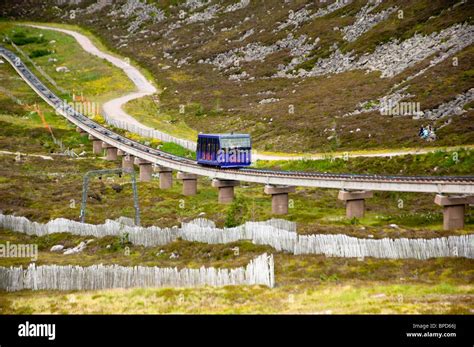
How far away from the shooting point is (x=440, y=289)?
42.4m

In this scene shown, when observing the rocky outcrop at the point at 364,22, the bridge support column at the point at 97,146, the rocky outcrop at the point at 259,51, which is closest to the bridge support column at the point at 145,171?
the bridge support column at the point at 97,146

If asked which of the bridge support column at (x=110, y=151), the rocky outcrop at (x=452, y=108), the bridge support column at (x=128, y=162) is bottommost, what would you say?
the bridge support column at (x=128, y=162)

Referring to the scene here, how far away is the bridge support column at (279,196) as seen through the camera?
7243cm

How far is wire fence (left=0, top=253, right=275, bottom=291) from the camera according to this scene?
45906mm

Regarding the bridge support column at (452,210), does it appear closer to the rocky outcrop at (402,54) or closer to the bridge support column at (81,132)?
the rocky outcrop at (402,54)

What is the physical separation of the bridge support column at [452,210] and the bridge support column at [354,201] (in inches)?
315

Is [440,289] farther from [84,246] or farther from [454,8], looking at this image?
[454,8]

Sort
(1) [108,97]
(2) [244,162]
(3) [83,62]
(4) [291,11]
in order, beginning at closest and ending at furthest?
(2) [244,162] < (1) [108,97] < (4) [291,11] < (3) [83,62]

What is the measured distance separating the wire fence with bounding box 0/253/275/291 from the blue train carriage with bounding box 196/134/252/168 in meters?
30.3

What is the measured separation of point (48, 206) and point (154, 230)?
2365 cm

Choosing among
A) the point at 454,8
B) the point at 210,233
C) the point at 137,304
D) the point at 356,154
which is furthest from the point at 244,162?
the point at 454,8

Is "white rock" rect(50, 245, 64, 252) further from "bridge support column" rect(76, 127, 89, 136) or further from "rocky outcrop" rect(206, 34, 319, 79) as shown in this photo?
"rocky outcrop" rect(206, 34, 319, 79)

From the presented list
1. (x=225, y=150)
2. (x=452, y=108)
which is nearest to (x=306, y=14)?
(x=452, y=108)

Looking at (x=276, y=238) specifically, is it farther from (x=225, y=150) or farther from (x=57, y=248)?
(x=225, y=150)
